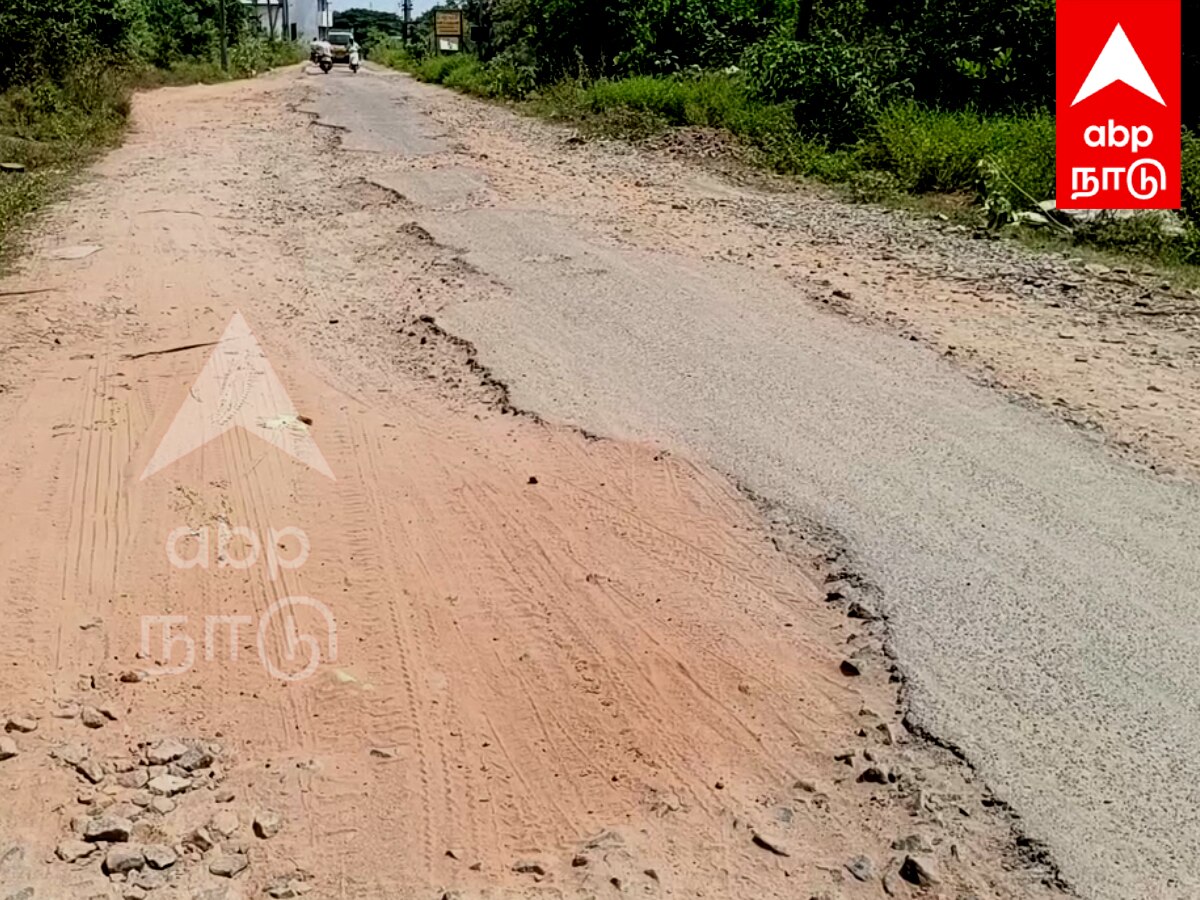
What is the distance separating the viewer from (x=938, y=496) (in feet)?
13.5

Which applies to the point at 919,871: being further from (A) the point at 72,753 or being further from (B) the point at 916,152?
(B) the point at 916,152

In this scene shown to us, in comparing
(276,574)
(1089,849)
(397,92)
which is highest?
(397,92)

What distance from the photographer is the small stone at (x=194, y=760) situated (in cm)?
285

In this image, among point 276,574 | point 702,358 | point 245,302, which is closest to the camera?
point 276,574

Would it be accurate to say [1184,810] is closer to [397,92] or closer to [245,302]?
[245,302]

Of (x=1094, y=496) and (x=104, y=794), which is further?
(x=1094, y=496)

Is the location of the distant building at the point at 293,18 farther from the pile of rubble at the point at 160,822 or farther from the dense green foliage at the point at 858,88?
the pile of rubble at the point at 160,822

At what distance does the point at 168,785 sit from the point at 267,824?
0.30 metres

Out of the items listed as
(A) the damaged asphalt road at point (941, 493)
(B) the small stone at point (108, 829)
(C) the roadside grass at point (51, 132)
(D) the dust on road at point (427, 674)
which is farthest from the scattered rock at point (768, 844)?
(C) the roadside grass at point (51, 132)

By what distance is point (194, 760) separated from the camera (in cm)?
287

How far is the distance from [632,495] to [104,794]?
6.80 feet

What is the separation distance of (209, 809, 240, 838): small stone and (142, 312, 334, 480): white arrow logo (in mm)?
1888

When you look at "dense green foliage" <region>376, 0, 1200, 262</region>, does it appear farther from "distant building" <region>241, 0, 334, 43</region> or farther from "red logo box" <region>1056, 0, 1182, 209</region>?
"distant building" <region>241, 0, 334, 43</region>

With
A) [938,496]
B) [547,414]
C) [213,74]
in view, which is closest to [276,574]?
[547,414]
